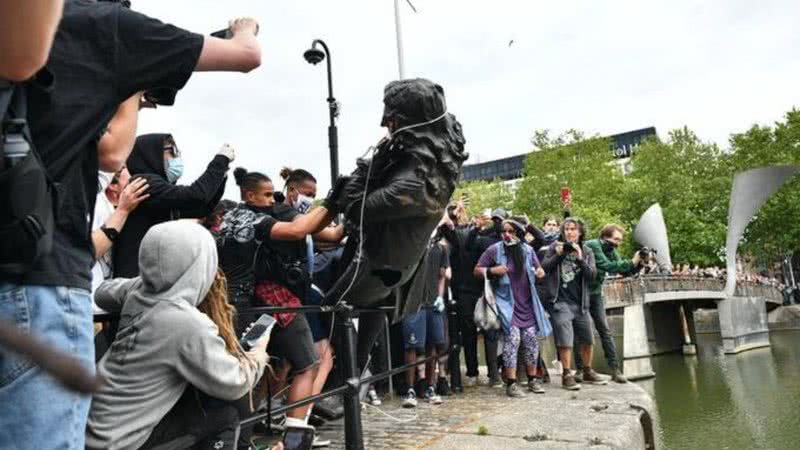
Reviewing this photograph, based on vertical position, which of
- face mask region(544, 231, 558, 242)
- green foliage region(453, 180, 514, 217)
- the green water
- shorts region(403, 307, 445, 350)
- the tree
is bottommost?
the green water

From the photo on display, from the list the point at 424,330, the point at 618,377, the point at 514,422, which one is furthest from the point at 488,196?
the point at 514,422

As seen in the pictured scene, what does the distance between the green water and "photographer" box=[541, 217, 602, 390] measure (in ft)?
5.84

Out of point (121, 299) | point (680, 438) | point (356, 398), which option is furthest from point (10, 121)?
point (680, 438)

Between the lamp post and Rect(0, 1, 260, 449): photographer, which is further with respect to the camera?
the lamp post

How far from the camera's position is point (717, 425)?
8.70 meters

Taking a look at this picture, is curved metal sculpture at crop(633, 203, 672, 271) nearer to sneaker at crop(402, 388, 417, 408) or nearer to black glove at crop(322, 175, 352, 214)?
sneaker at crop(402, 388, 417, 408)

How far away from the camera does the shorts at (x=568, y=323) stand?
22.2ft

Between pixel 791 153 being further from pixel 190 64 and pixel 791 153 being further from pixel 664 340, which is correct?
pixel 190 64

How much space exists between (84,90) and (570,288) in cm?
646

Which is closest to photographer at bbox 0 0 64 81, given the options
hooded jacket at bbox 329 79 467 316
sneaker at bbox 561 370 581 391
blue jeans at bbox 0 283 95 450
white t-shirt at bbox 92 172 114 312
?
blue jeans at bbox 0 283 95 450

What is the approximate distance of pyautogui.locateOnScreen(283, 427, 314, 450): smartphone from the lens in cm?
336

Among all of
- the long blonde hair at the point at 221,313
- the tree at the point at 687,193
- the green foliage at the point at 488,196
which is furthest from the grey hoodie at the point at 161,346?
the green foliage at the point at 488,196

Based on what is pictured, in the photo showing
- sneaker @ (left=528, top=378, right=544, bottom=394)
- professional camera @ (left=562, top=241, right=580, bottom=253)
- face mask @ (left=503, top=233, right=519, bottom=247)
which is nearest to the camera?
sneaker @ (left=528, top=378, right=544, bottom=394)

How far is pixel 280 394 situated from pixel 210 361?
7.12 feet
